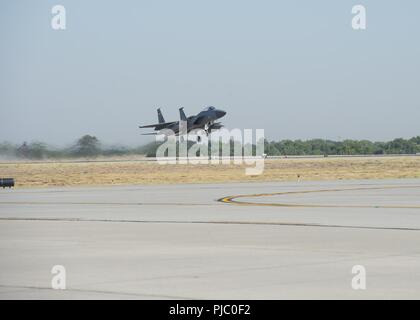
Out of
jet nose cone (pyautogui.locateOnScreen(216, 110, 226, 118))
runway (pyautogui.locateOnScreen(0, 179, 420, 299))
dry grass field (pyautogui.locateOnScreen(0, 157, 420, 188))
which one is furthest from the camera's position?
jet nose cone (pyautogui.locateOnScreen(216, 110, 226, 118))

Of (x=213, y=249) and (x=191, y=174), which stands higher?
(x=213, y=249)

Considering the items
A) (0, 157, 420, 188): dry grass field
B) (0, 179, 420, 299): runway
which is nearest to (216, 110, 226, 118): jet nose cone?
(0, 157, 420, 188): dry grass field

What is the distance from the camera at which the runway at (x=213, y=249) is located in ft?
46.0

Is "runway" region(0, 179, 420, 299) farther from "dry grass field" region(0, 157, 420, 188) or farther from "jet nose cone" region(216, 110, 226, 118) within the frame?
"jet nose cone" region(216, 110, 226, 118)

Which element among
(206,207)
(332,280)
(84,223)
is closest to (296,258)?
(332,280)

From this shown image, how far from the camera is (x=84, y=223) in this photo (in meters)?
27.7

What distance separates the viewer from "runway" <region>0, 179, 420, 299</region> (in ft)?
46.0

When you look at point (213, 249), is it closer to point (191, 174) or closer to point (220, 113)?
point (191, 174)

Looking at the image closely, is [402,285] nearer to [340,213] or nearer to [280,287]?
[280,287]

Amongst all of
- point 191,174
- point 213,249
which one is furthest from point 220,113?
point 213,249

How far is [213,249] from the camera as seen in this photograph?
19.8 meters

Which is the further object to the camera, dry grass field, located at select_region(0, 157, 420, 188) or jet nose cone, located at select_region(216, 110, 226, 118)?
jet nose cone, located at select_region(216, 110, 226, 118)

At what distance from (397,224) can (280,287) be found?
12.3 m

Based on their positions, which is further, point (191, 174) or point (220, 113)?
point (220, 113)
